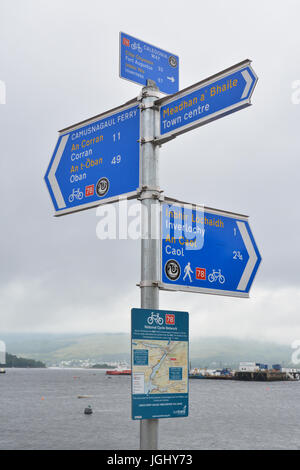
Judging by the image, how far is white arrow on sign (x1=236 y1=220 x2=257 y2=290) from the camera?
5.81 metres

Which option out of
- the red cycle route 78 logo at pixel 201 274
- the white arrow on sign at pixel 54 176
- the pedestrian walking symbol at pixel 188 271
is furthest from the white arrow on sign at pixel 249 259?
the white arrow on sign at pixel 54 176

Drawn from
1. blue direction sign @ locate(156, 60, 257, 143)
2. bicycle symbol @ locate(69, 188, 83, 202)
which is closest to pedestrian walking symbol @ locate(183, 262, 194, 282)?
blue direction sign @ locate(156, 60, 257, 143)

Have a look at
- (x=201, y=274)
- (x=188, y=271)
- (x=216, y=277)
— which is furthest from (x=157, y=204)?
(x=216, y=277)

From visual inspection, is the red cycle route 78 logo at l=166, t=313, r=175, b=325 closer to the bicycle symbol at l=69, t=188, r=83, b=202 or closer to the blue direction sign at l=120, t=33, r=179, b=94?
the bicycle symbol at l=69, t=188, r=83, b=202

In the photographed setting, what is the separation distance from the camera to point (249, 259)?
5.92 meters

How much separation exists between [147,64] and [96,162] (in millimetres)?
1251

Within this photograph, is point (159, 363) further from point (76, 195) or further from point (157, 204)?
point (76, 195)

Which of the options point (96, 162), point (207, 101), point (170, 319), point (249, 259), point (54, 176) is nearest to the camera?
point (170, 319)

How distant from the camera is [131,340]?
482 centimetres
